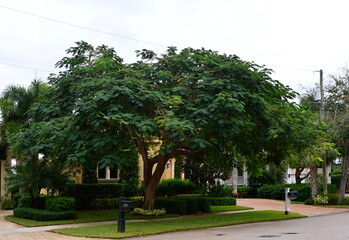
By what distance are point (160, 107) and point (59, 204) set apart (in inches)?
257

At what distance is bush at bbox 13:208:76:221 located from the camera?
60.9ft

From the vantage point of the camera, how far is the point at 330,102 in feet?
98.9

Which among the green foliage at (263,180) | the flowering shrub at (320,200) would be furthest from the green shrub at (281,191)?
the flowering shrub at (320,200)

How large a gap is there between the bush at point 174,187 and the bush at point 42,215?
10.4m

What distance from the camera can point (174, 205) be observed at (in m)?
22.5

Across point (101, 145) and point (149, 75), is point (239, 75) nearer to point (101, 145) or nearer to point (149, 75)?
point (149, 75)

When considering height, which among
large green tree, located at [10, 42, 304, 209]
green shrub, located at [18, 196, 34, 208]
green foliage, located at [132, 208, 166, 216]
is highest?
large green tree, located at [10, 42, 304, 209]

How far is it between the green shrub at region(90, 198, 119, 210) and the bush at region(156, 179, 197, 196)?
4.29 m

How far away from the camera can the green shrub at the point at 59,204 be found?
19.5m

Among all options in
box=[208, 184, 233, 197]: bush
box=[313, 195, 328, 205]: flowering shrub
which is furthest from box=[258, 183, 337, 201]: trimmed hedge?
box=[208, 184, 233, 197]: bush

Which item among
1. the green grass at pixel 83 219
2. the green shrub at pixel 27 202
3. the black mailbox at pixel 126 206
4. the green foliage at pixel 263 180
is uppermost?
the green foliage at pixel 263 180

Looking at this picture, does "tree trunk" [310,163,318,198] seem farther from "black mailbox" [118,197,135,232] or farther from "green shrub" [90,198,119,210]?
"black mailbox" [118,197,135,232]

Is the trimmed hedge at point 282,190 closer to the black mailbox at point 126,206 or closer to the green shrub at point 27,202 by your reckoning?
the green shrub at point 27,202

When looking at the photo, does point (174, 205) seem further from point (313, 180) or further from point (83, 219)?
point (313, 180)
